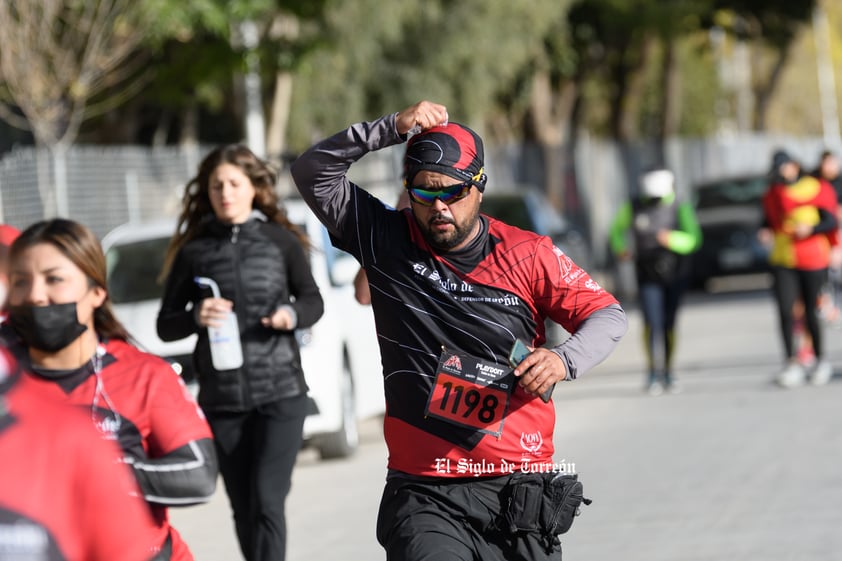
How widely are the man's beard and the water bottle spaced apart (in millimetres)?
1951

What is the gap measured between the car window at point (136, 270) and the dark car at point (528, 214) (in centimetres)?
566

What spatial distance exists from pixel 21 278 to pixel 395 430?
46.3 inches

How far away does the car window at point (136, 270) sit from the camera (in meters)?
11.4

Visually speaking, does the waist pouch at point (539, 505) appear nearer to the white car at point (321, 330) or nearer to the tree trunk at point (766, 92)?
the white car at point (321, 330)

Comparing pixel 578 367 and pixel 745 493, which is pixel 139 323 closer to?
pixel 745 493

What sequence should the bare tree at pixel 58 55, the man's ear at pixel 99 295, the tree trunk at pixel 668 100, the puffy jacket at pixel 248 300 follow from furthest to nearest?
1. the tree trunk at pixel 668 100
2. the bare tree at pixel 58 55
3. the puffy jacket at pixel 248 300
4. the man's ear at pixel 99 295

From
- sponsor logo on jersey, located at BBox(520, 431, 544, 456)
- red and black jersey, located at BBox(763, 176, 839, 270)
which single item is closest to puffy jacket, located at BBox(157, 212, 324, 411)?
sponsor logo on jersey, located at BBox(520, 431, 544, 456)

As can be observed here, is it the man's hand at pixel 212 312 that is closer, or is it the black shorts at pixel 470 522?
the black shorts at pixel 470 522

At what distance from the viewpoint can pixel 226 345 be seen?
255 inches

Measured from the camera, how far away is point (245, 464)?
6410mm

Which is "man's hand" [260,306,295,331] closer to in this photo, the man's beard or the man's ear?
the man's beard

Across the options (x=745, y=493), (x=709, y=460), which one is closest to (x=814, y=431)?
(x=709, y=460)

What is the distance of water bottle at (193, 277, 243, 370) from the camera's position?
6.47 meters

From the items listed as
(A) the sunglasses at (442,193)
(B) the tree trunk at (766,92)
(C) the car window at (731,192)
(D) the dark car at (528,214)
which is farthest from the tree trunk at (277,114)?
(B) the tree trunk at (766,92)
